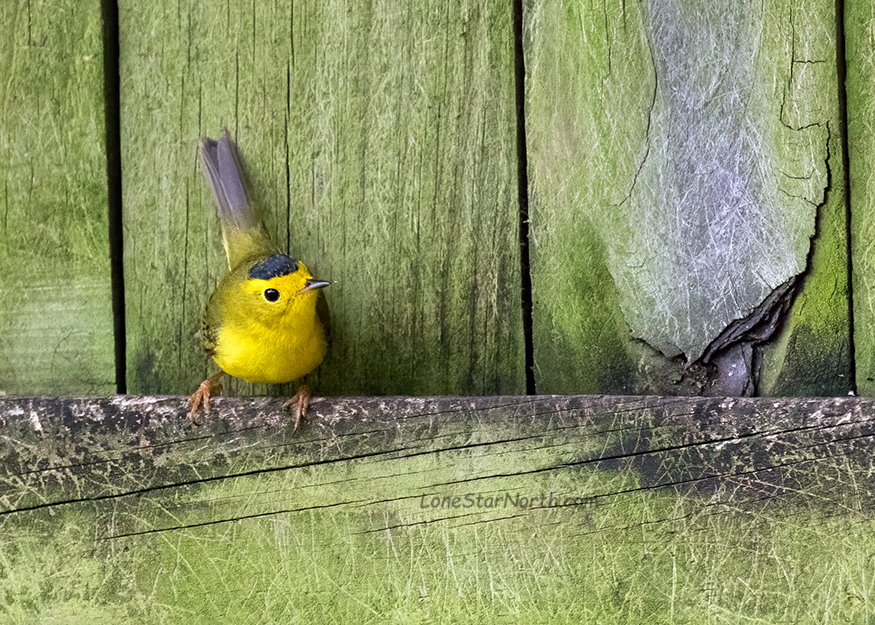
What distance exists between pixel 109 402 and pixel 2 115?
1.02 m

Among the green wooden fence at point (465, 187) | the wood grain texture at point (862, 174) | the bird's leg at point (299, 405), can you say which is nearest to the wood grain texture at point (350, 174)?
the green wooden fence at point (465, 187)

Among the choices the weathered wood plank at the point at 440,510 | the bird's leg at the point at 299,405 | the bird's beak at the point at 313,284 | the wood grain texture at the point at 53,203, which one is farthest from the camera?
the wood grain texture at the point at 53,203

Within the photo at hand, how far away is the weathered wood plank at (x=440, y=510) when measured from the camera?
1.89 m

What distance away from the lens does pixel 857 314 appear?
2.10 m

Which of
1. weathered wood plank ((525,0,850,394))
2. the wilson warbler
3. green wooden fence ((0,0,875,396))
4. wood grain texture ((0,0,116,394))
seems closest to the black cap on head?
the wilson warbler

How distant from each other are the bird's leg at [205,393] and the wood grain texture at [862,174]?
174 centimetres

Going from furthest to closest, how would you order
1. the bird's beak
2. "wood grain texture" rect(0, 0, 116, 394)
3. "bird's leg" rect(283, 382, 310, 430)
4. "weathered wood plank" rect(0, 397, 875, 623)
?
"wood grain texture" rect(0, 0, 116, 394), the bird's beak, "bird's leg" rect(283, 382, 310, 430), "weathered wood plank" rect(0, 397, 875, 623)

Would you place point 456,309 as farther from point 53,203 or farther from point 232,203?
point 53,203

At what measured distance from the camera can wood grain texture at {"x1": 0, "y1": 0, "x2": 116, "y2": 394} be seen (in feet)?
7.93

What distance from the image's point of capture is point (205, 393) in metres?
2.25

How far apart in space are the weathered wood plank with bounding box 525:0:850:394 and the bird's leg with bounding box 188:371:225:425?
94cm

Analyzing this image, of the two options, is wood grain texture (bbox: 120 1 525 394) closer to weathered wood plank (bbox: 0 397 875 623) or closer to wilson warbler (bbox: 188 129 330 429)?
wilson warbler (bbox: 188 129 330 429)

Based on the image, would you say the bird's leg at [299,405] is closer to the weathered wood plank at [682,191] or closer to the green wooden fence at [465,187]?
the green wooden fence at [465,187]

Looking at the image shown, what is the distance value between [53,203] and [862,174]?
2322 mm
